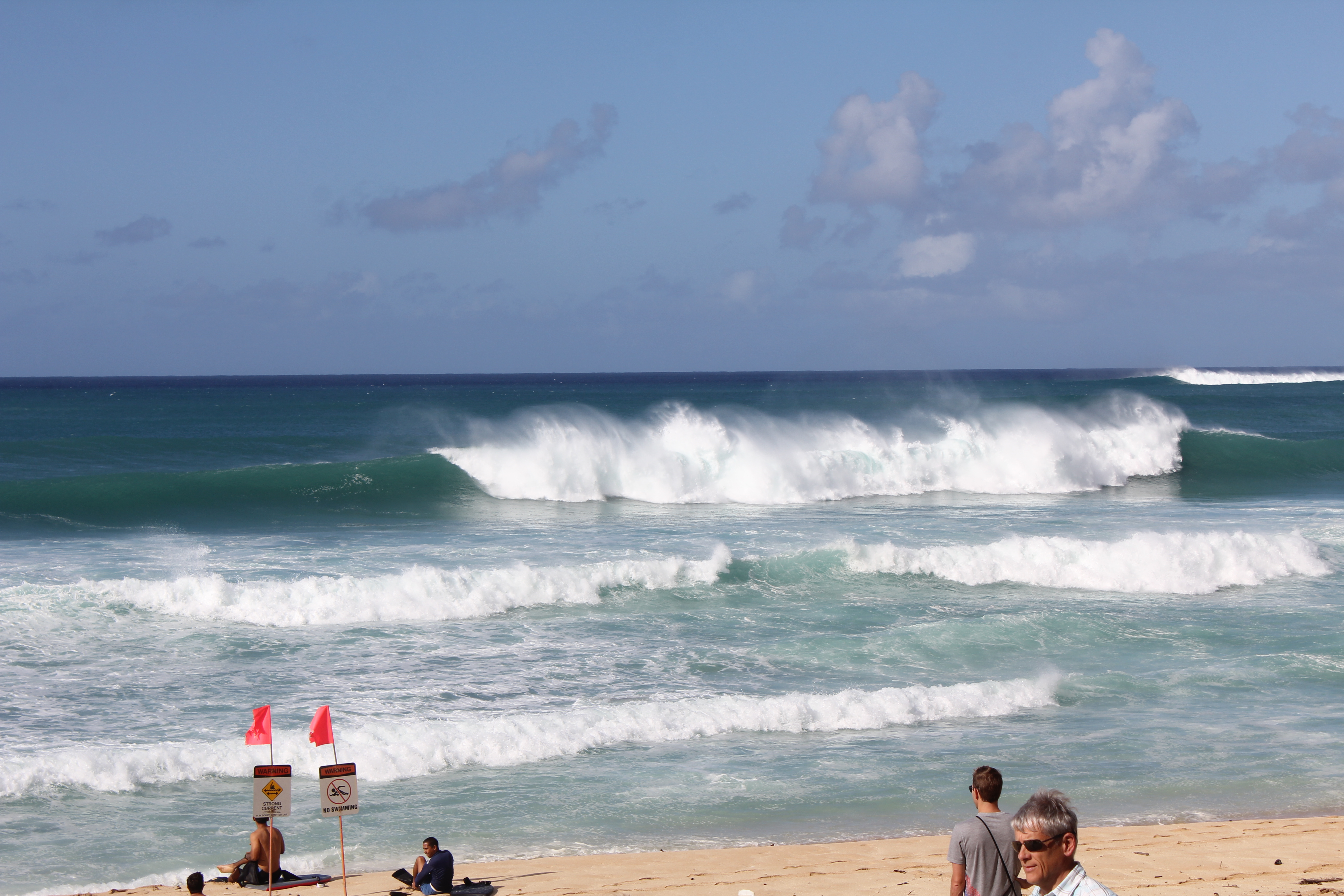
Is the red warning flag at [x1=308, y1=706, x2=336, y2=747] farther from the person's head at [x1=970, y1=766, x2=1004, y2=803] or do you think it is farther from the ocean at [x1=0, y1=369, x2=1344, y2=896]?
the person's head at [x1=970, y1=766, x2=1004, y2=803]

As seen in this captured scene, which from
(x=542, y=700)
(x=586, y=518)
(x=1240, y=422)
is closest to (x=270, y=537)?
(x=586, y=518)

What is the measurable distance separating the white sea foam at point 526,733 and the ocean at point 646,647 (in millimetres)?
34

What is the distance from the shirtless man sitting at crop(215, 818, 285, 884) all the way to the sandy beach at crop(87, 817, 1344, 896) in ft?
0.34

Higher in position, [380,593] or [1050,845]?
[380,593]

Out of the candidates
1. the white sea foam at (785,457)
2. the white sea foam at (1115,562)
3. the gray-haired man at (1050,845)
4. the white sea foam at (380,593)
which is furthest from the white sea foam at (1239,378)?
the gray-haired man at (1050,845)

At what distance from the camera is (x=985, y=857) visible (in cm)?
466

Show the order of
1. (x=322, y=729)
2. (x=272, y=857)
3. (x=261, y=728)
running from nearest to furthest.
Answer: (x=322, y=729), (x=272, y=857), (x=261, y=728)

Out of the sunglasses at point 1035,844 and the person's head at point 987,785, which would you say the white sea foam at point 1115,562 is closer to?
the person's head at point 987,785

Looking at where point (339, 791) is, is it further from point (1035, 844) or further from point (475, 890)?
point (1035, 844)

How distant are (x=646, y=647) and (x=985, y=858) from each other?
8519 mm

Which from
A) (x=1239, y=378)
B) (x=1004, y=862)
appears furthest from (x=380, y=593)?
(x=1239, y=378)

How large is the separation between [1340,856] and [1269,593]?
32.0ft

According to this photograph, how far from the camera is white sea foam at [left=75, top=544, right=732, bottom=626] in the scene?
13.9 m

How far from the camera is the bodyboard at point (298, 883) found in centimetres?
710
